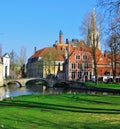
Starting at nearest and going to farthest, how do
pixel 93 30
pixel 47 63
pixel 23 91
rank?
pixel 23 91
pixel 93 30
pixel 47 63

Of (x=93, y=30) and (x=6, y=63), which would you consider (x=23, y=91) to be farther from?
(x=6, y=63)

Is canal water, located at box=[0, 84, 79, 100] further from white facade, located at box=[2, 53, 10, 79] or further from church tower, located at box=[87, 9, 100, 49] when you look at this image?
white facade, located at box=[2, 53, 10, 79]

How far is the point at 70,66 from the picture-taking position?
9675 cm

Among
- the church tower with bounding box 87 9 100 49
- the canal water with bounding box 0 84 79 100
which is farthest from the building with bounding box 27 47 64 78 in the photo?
the church tower with bounding box 87 9 100 49

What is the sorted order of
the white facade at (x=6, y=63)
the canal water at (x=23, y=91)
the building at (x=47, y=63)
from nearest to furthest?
1. the canal water at (x=23, y=91)
2. the building at (x=47, y=63)
3. the white facade at (x=6, y=63)

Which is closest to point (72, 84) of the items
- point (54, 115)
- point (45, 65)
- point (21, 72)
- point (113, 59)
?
point (113, 59)

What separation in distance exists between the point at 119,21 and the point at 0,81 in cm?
6241

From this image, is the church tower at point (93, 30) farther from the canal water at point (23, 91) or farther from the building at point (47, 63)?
the building at point (47, 63)

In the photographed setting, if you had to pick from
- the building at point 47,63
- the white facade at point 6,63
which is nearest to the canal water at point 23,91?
the building at point 47,63

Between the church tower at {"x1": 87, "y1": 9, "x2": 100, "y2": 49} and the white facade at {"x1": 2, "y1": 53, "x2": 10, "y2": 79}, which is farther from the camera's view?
the white facade at {"x1": 2, "y1": 53, "x2": 10, "y2": 79}

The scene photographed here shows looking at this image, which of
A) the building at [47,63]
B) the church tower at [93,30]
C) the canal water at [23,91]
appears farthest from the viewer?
the building at [47,63]

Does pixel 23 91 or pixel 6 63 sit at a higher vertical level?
pixel 6 63

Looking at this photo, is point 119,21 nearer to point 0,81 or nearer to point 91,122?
point 91,122

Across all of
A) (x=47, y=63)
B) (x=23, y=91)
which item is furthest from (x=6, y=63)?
(x=23, y=91)
